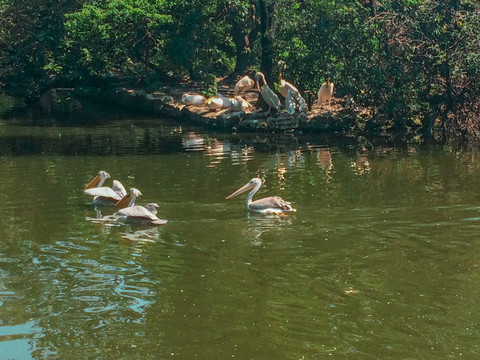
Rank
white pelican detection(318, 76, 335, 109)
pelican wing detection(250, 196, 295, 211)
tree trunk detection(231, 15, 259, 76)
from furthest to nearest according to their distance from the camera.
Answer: tree trunk detection(231, 15, 259, 76)
white pelican detection(318, 76, 335, 109)
pelican wing detection(250, 196, 295, 211)

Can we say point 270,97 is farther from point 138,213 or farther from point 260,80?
point 138,213

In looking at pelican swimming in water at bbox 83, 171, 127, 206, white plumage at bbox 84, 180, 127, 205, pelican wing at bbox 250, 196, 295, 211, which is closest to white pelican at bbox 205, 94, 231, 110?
pelican swimming in water at bbox 83, 171, 127, 206

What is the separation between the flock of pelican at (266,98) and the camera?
82.8ft

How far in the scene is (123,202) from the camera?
14727 mm

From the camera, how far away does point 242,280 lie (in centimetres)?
1047

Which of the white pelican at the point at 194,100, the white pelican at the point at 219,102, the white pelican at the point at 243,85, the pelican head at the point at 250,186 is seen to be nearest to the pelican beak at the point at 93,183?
the pelican head at the point at 250,186

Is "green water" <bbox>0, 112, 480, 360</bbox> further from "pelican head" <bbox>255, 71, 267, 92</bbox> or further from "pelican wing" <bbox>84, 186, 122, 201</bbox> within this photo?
"pelican head" <bbox>255, 71, 267, 92</bbox>

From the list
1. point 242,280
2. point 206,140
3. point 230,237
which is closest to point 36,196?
point 230,237

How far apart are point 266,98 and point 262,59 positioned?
2950 millimetres

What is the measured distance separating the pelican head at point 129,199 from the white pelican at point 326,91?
12186 mm

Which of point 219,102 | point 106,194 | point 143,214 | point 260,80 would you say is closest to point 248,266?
point 143,214

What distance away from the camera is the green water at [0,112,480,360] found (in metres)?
8.57

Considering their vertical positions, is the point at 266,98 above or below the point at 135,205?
above

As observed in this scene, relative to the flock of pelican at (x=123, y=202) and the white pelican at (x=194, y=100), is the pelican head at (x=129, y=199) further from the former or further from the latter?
the white pelican at (x=194, y=100)
